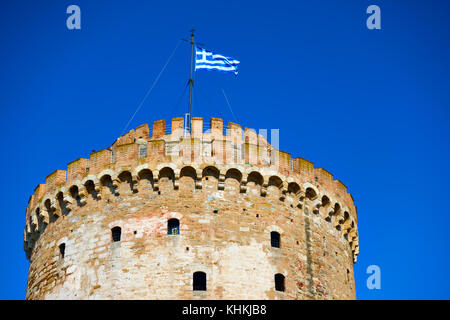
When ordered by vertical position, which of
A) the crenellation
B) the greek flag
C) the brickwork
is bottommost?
the brickwork

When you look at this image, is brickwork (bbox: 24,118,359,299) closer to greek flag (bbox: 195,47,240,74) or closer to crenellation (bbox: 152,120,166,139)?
crenellation (bbox: 152,120,166,139)

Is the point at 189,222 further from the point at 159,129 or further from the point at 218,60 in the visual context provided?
the point at 218,60

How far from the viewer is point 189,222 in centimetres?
3266

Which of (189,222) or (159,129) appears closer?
(189,222)

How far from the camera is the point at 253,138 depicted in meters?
35.6

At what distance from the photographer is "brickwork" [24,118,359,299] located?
31.9 metres

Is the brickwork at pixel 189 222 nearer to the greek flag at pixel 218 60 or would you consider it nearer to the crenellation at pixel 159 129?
the crenellation at pixel 159 129

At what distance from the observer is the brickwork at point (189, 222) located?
31906 millimetres

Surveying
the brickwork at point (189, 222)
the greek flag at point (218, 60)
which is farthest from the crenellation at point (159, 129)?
the greek flag at point (218, 60)

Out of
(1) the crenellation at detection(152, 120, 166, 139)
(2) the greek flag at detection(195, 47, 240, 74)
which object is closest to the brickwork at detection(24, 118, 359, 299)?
(1) the crenellation at detection(152, 120, 166, 139)

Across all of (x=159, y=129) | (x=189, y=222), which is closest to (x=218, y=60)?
(x=159, y=129)

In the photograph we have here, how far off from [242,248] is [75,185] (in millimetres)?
6754
